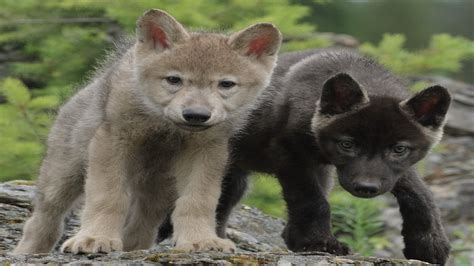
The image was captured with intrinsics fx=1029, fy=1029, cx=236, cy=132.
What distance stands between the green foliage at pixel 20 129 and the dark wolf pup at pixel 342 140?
7.89ft

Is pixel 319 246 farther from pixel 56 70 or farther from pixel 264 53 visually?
pixel 56 70

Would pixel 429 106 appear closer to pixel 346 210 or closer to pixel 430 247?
pixel 430 247

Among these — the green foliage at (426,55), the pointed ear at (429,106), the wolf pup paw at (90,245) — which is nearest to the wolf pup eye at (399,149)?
the pointed ear at (429,106)

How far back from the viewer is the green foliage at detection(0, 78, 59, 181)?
8500 mm

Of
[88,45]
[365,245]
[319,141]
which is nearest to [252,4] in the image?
[88,45]

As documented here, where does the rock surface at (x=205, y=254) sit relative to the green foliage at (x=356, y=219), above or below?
below

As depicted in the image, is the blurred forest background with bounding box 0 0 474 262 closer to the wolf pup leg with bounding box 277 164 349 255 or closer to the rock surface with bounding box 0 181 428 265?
the rock surface with bounding box 0 181 428 265

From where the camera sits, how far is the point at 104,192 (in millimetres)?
5586

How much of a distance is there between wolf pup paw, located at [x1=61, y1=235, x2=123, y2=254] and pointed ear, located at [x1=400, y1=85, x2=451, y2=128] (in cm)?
197

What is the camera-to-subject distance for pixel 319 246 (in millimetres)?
6156

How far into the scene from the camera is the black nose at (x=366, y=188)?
5.93 meters

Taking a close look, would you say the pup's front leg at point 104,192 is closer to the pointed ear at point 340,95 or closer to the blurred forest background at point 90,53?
the pointed ear at point 340,95

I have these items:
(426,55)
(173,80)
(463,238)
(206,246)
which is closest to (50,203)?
(173,80)

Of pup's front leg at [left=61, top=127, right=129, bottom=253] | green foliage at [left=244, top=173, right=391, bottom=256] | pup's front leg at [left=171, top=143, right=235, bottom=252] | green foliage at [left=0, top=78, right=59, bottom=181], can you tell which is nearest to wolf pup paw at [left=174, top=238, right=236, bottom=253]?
pup's front leg at [left=171, top=143, right=235, bottom=252]
